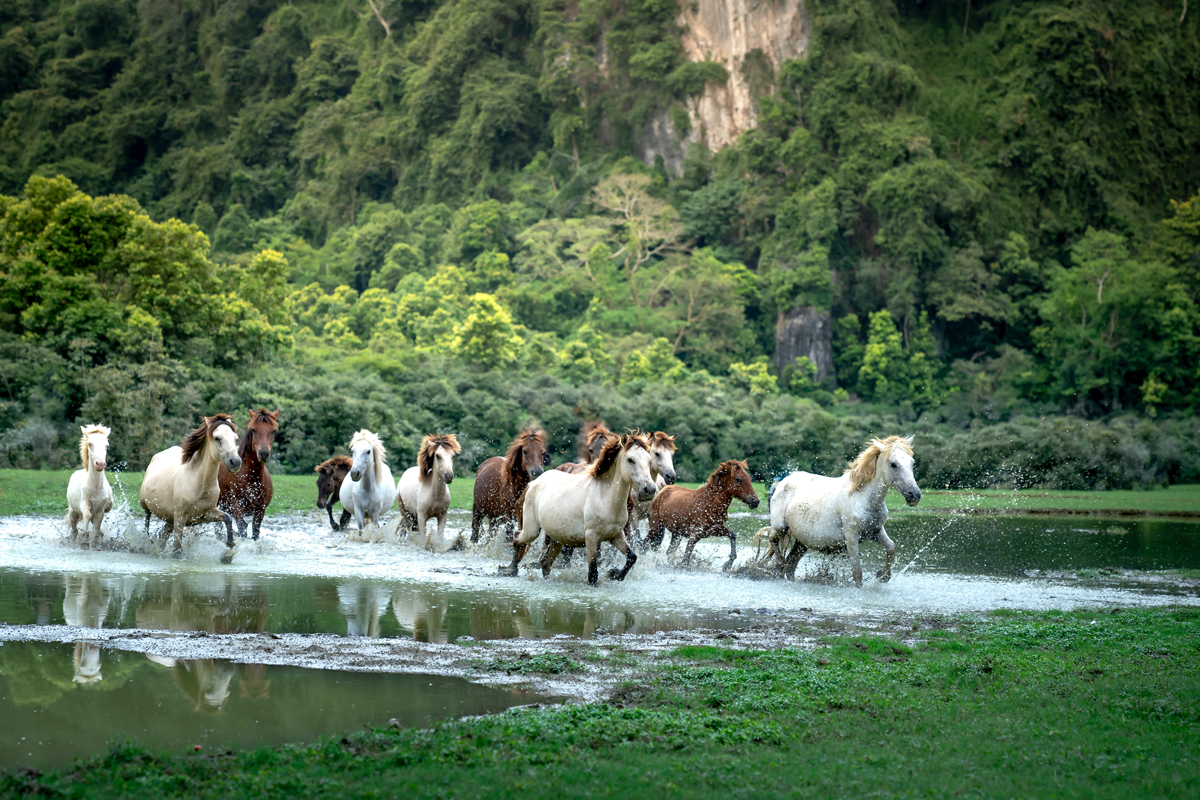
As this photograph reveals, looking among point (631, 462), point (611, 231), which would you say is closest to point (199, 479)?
point (631, 462)

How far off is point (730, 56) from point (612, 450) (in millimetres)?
63083

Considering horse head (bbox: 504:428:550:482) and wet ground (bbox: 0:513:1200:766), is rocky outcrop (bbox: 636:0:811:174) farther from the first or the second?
horse head (bbox: 504:428:550:482)

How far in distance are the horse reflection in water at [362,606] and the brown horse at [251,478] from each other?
4.13m

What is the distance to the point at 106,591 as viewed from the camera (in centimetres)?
1089

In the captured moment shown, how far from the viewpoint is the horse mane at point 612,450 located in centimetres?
1195

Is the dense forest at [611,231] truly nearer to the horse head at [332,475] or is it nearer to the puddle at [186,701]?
the horse head at [332,475]

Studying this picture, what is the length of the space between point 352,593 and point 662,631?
12.7 ft

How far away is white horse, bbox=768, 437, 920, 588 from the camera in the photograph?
41.4 feet

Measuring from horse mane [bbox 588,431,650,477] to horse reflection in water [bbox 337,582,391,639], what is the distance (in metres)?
2.78

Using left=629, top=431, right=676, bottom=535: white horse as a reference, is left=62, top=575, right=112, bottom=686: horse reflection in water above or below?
below

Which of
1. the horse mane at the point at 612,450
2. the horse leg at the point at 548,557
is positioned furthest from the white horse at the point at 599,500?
the horse leg at the point at 548,557

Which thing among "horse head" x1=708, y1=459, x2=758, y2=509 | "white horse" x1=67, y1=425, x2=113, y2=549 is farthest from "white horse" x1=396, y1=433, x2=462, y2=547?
"white horse" x1=67, y1=425, x2=113, y2=549

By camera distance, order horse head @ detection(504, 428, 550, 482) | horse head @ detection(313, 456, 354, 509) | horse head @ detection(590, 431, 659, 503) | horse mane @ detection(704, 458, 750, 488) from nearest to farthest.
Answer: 1. horse head @ detection(590, 431, 659, 503)
2. horse head @ detection(504, 428, 550, 482)
3. horse mane @ detection(704, 458, 750, 488)
4. horse head @ detection(313, 456, 354, 509)

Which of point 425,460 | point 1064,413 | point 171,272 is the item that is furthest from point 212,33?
point 425,460
